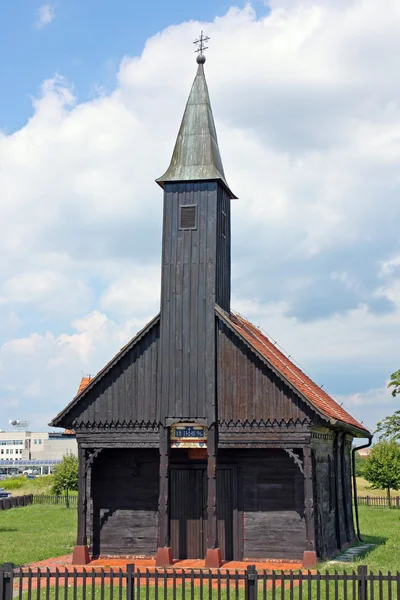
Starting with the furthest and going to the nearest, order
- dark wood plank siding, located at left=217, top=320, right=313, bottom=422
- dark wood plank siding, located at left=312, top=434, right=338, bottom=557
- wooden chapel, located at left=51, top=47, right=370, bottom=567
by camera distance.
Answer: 1. dark wood plank siding, located at left=312, top=434, right=338, bottom=557
2. wooden chapel, located at left=51, top=47, right=370, bottom=567
3. dark wood plank siding, located at left=217, top=320, right=313, bottom=422

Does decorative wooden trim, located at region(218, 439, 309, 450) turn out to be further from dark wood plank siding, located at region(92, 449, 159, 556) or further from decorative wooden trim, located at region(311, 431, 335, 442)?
dark wood plank siding, located at region(92, 449, 159, 556)

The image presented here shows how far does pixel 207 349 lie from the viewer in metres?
23.5

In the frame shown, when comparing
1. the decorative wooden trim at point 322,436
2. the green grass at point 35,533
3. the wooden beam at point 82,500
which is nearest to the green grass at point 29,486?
the green grass at point 35,533

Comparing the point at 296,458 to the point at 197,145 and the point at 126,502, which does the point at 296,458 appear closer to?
the point at 126,502

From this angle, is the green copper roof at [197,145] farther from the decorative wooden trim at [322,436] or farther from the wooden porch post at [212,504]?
the decorative wooden trim at [322,436]

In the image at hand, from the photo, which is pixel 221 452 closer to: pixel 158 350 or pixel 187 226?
pixel 158 350

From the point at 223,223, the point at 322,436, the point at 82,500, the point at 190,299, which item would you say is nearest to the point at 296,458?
the point at 322,436

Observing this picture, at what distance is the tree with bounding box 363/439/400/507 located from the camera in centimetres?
5453

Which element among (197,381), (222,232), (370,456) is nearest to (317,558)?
(197,381)

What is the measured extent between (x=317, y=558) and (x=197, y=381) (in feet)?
19.4

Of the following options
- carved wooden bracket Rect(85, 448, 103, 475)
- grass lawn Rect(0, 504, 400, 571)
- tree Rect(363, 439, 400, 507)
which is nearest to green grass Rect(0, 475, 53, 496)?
Answer: grass lawn Rect(0, 504, 400, 571)

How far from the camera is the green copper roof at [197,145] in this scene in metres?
24.4

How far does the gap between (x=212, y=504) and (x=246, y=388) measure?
10.9ft

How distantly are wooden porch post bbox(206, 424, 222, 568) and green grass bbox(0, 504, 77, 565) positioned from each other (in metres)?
5.43
